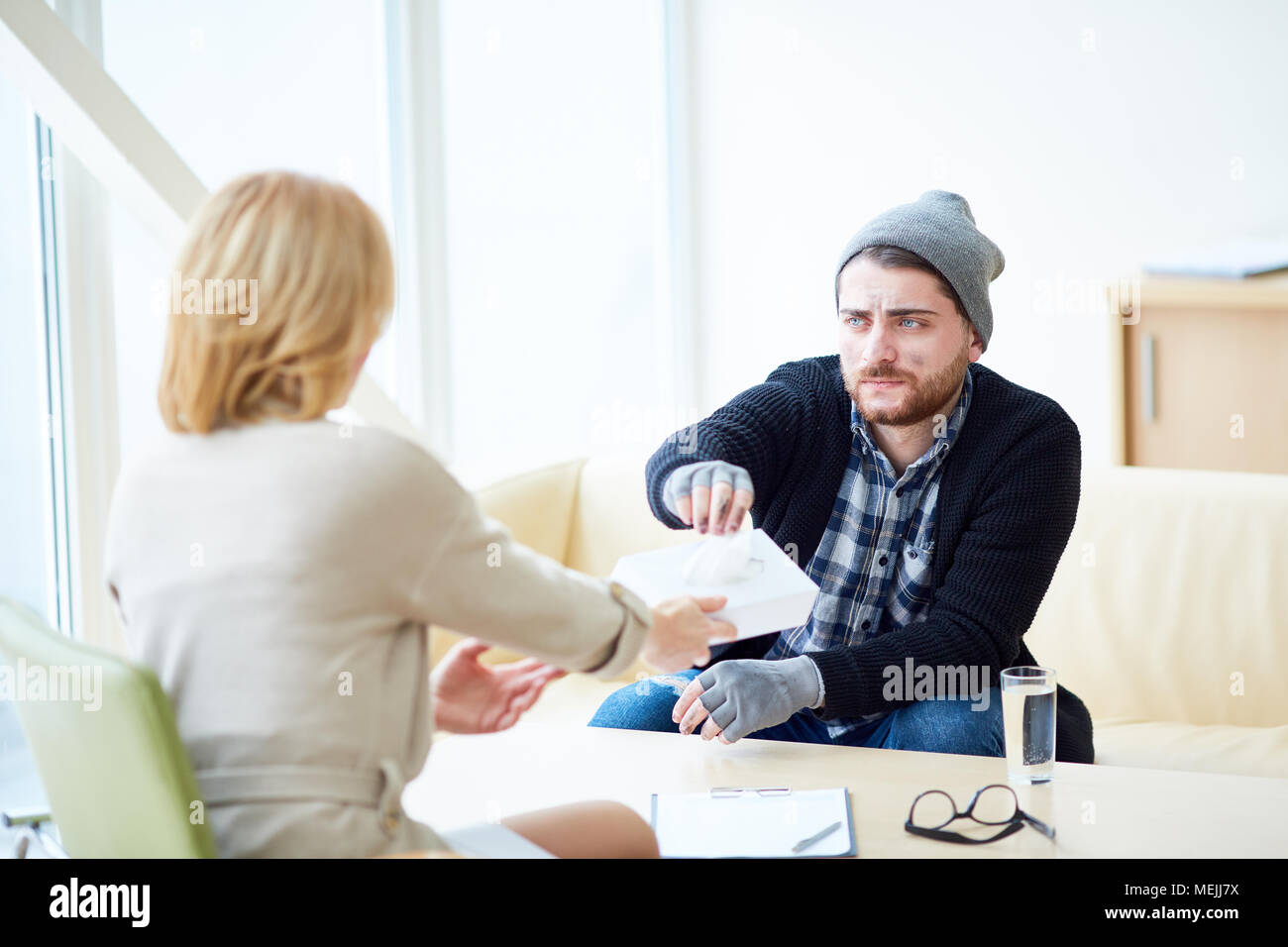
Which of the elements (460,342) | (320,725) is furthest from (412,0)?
(320,725)

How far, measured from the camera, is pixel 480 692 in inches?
48.1

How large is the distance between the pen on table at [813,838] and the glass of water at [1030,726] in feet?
0.79

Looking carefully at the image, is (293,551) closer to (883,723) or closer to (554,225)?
(883,723)

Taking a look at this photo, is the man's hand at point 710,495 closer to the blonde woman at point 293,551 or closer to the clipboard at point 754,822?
the clipboard at point 754,822

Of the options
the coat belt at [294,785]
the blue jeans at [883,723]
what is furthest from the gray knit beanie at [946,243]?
the coat belt at [294,785]

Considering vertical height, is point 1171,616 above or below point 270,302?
below

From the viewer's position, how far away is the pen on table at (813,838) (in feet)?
4.09

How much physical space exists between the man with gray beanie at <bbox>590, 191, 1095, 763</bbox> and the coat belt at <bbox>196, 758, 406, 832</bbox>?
67cm

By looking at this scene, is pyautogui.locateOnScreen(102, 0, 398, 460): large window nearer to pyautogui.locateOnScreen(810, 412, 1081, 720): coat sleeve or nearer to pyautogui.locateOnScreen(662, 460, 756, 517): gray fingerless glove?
pyautogui.locateOnScreen(662, 460, 756, 517): gray fingerless glove

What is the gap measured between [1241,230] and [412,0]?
233 cm

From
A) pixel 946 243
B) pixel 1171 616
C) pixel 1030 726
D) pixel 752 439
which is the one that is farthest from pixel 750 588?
pixel 1171 616

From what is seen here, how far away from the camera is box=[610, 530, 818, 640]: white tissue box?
1274mm

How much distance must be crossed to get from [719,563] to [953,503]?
589 millimetres
